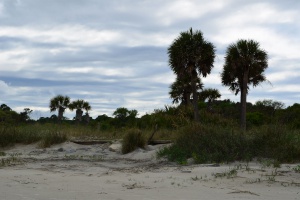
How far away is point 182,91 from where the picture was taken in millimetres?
32750

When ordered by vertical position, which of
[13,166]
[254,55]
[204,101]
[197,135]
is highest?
[254,55]

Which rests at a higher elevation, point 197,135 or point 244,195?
point 197,135

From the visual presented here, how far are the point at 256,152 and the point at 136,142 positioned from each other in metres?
4.80

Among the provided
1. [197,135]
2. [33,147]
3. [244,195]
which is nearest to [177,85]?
[33,147]

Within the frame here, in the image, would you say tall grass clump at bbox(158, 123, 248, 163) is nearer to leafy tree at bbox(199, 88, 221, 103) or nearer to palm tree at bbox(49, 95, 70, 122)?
leafy tree at bbox(199, 88, 221, 103)

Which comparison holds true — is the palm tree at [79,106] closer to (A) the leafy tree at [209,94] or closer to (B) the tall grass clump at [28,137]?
(A) the leafy tree at [209,94]

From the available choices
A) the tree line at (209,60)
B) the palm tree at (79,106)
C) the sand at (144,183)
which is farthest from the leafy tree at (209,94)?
the sand at (144,183)

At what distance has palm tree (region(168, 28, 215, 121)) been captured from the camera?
27.8m

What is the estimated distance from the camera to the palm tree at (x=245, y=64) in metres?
28.2

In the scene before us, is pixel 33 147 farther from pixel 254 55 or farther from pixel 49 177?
pixel 254 55

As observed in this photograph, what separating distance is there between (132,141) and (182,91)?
18.9 metres

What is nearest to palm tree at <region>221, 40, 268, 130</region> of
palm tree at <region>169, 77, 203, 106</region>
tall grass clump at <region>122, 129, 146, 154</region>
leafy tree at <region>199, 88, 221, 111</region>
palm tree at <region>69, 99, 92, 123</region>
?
palm tree at <region>169, 77, 203, 106</region>

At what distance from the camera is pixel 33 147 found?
53.3 ft

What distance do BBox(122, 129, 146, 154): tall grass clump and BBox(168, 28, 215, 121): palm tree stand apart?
13.7 metres
